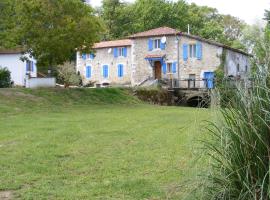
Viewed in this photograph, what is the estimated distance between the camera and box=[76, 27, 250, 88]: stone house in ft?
124

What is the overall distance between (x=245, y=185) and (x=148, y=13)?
167 feet

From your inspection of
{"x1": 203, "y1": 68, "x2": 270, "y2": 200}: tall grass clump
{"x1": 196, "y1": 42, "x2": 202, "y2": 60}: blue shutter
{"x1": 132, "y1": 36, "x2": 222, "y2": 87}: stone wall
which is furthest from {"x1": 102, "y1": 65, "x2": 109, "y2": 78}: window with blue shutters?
{"x1": 203, "y1": 68, "x2": 270, "y2": 200}: tall grass clump

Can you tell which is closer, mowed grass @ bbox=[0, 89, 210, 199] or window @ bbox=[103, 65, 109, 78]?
mowed grass @ bbox=[0, 89, 210, 199]

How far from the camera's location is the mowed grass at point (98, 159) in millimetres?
5562

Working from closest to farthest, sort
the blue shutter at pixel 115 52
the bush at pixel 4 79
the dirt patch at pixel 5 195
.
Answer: the dirt patch at pixel 5 195 < the bush at pixel 4 79 < the blue shutter at pixel 115 52

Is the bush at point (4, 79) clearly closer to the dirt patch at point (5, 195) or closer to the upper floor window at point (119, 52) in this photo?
the upper floor window at point (119, 52)

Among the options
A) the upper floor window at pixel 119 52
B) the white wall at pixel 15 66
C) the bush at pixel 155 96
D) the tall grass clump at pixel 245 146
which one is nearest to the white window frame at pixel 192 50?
the bush at pixel 155 96

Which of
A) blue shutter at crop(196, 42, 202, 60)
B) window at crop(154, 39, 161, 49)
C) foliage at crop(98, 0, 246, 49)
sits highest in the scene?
foliage at crop(98, 0, 246, 49)

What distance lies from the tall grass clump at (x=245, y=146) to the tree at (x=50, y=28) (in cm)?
2075

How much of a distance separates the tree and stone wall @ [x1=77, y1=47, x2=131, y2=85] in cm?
1827

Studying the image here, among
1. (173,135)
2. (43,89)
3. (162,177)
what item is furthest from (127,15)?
(162,177)

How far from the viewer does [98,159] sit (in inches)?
317

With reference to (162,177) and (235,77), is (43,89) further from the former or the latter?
(235,77)

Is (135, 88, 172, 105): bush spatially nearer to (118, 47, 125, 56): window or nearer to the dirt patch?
(118, 47, 125, 56): window
